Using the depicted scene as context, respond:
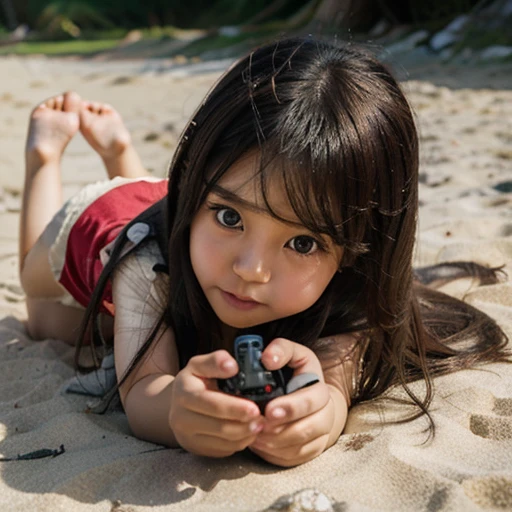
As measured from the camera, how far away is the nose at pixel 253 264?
163 cm

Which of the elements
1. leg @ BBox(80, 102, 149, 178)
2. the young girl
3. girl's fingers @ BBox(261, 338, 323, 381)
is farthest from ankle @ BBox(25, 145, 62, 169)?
girl's fingers @ BBox(261, 338, 323, 381)

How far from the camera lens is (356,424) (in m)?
1.93

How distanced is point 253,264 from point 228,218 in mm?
159

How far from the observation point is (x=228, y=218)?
174 centimetres

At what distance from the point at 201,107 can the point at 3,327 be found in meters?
1.33

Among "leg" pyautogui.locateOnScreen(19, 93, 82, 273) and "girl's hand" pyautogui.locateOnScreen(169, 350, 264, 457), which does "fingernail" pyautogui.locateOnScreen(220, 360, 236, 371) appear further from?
"leg" pyautogui.locateOnScreen(19, 93, 82, 273)

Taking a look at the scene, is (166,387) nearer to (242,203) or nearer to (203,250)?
(203,250)

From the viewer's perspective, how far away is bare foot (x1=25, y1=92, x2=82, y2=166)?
10.2 ft

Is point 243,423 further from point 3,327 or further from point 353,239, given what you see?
point 3,327

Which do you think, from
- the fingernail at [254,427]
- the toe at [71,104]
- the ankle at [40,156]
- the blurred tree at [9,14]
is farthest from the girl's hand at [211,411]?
the blurred tree at [9,14]

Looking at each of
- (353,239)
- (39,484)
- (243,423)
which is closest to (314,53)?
(353,239)

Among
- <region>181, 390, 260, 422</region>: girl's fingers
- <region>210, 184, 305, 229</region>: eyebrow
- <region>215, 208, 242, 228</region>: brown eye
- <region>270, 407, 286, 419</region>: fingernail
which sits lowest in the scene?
<region>270, 407, 286, 419</region>: fingernail

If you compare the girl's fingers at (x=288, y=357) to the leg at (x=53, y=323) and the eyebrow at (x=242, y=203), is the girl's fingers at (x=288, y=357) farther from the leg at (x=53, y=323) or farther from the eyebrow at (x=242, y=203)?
the leg at (x=53, y=323)

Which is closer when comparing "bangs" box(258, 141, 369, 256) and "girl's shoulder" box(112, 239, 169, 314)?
"bangs" box(258, 141, 369, 256)
